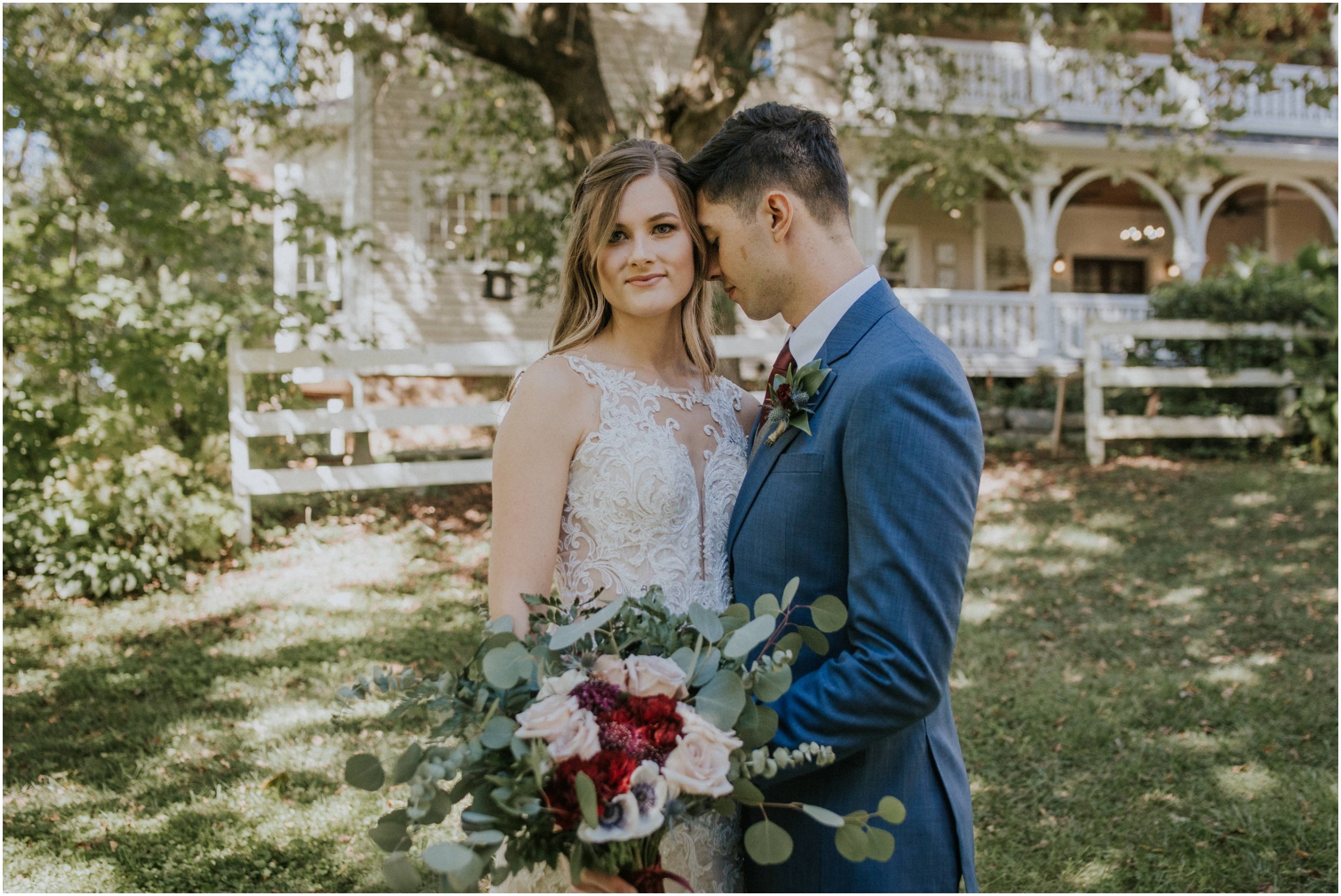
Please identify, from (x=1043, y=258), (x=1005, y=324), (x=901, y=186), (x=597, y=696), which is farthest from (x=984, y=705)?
(x=1043, y=258)

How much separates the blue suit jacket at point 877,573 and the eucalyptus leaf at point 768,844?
150 millimetres

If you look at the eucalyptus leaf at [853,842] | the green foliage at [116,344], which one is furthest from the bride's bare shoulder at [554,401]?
the green foliage at [116,344]

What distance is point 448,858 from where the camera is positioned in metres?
1.35

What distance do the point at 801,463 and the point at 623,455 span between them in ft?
1.85

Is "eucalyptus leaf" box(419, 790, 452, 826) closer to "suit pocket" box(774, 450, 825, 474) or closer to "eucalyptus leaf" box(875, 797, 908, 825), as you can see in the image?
"eucalyptus leaf" box(875, 797, 908, 825)

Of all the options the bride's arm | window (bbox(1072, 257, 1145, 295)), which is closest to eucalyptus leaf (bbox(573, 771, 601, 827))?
the bride's arm

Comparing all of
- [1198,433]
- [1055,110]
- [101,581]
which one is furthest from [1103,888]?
[1055,110]

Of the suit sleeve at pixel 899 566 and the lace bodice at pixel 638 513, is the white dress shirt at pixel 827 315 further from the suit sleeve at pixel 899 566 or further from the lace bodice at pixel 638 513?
the lace bodice at pixel 638 513

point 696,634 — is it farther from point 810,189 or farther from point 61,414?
point 61,414

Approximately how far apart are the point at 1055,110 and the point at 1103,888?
15691mm

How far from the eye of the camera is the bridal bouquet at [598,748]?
1.40 metres

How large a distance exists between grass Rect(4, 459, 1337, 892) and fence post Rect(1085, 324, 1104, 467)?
2219 millimetres

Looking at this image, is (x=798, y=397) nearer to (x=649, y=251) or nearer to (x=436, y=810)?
(x=649, y=251)

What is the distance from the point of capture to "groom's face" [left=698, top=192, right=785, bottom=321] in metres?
2.20
